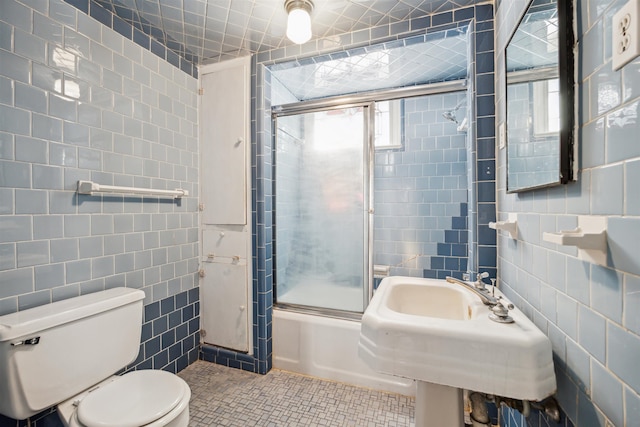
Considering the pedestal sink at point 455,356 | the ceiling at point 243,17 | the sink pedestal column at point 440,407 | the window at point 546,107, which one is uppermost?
the ceiling at point 243,17

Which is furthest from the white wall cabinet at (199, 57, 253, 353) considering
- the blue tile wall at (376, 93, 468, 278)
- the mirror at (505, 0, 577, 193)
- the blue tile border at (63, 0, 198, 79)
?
the mirror at (505, 0, 577, 193)

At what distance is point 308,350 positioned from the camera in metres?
1.93

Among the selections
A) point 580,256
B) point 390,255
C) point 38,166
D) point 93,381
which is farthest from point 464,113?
point 93,381

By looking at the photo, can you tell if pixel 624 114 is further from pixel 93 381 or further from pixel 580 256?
pixel 93 381

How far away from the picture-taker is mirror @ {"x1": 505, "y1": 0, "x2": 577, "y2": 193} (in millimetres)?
715

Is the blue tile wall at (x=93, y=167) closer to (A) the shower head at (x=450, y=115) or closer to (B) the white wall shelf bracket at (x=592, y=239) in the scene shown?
(B) the white wall shelf bracket at (x=592, y=239)

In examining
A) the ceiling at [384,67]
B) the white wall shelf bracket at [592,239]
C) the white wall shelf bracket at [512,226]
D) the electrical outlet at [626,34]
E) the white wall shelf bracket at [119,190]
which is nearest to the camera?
the electrical outlet at [626,34]

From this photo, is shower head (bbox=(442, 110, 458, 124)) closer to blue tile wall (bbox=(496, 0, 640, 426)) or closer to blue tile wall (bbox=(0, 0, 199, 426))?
blue tile wall (bbox=(496, 0, 640, 426))

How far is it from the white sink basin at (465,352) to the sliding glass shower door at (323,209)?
1029 millimetres

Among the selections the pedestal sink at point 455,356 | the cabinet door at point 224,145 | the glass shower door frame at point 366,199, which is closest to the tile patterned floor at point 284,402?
the glass shower door frame at point 366,199

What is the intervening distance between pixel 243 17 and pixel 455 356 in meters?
1.94

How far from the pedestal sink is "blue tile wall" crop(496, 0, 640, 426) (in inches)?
3.1

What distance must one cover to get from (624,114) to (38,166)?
1964 millimetres

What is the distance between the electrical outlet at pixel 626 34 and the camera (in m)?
0.48
